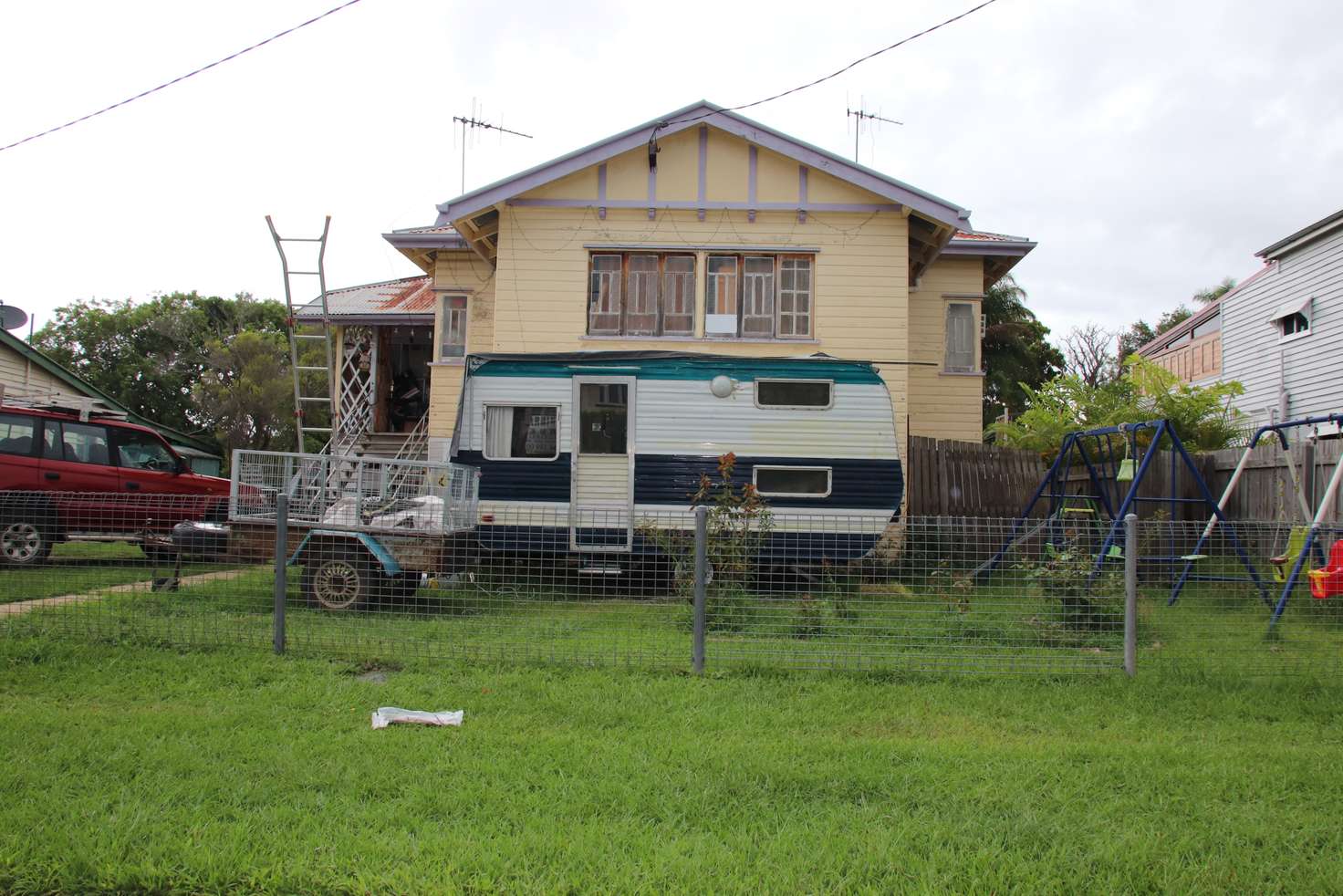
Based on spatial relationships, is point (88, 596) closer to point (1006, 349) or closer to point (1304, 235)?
point (1304, 235)

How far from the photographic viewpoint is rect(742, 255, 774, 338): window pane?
43.6ft

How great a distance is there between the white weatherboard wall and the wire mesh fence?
14526mm

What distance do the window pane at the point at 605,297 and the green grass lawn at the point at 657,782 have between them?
25.2ft

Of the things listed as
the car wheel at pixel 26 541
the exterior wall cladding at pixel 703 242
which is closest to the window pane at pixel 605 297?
the exterior wall cladding at pixel 703 242

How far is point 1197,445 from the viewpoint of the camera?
14.9 metres

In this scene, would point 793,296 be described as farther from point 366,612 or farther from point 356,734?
point 356,734

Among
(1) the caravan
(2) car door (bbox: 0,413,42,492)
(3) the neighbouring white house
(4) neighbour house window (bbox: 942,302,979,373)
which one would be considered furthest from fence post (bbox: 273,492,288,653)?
(3) the neighbouring white house

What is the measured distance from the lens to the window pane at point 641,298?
13367 mm

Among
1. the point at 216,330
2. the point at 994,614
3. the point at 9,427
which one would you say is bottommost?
the point at 994,614

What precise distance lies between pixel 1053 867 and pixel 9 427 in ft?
43.1

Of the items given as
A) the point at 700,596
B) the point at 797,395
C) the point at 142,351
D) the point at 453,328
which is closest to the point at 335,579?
the point at 700,596

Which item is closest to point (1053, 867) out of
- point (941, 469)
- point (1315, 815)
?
point (1315, 815)

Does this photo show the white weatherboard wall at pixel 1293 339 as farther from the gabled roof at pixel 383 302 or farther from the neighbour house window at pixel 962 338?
the gabled roof at pixel 383 302

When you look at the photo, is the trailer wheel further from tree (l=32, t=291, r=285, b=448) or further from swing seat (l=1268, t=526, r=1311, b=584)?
tree (l=32, t=291, r=285, b=448)
